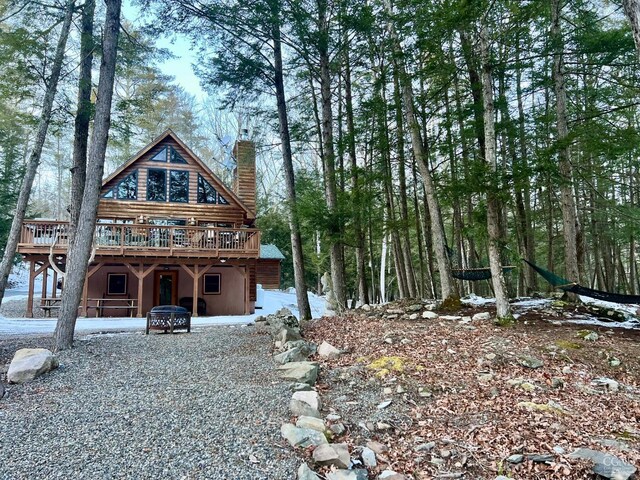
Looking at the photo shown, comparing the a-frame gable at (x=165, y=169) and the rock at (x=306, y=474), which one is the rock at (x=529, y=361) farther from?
the a-frame gable at (x=165, y=169)

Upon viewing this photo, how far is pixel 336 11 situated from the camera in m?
8.44

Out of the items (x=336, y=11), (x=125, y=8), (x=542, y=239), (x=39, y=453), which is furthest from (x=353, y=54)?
(x=542, y=239)

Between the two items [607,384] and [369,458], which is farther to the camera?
[607,384]

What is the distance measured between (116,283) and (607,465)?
49.8 feet

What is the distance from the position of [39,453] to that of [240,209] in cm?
1262

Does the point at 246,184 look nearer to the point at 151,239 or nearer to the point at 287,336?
the point at 151,239

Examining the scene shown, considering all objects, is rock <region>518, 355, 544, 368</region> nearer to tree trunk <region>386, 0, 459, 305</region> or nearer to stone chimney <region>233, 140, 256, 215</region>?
tree trunk <region>386, 0, 459, 305</region>

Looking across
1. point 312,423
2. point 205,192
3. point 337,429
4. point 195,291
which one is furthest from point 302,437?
point 205,192

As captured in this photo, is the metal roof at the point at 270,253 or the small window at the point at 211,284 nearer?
the small window at the point at 211,284

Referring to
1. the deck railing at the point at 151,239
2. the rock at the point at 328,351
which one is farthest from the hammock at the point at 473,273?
the deck railing at the point at 151,239

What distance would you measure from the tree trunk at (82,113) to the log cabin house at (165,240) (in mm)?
4904

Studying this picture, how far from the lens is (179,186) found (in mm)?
14391

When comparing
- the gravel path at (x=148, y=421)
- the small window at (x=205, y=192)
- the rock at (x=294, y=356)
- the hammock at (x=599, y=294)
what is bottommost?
the gravel path at (x=148, y=421)

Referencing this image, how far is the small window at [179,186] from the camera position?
14.3 meters
